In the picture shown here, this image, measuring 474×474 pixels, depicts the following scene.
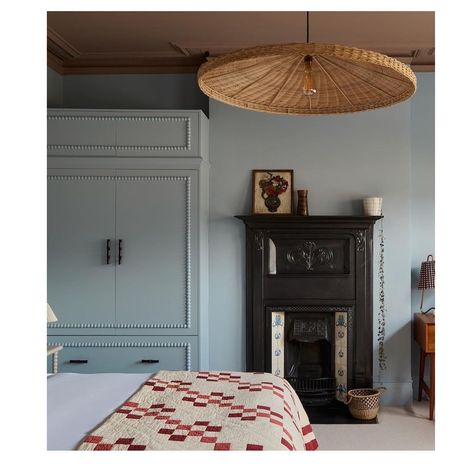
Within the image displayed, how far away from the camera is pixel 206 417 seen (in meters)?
1.92

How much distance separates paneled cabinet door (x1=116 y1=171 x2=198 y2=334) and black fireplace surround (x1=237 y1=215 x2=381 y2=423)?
490 mm

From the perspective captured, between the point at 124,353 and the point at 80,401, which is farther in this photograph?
the point at 124,353

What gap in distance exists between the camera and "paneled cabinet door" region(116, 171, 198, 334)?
3986 millimetres

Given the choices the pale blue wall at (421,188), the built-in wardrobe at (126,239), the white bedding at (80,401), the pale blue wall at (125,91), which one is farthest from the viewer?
the pale blue wall at (125,91)

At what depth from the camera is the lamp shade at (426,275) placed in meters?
4.10

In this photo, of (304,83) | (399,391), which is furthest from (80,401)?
(399,391)

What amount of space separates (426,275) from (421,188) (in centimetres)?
74

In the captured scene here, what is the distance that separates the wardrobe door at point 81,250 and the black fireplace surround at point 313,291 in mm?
1047

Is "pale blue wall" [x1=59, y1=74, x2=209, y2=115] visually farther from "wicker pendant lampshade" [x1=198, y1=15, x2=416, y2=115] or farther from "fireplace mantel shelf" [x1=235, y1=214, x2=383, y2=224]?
"wicker pendant lampshade" [x1=198, y1=15, x2=416, y2=115]

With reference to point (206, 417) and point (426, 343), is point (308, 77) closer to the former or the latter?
point (206, 417)

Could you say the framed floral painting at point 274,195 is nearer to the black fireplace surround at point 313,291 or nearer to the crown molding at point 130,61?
the black fireplace surround at point 313,291

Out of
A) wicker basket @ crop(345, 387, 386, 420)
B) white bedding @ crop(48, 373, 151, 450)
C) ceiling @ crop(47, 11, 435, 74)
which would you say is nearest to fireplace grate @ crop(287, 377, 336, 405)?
wicker basket @ crop(345, 387, 386, 420)

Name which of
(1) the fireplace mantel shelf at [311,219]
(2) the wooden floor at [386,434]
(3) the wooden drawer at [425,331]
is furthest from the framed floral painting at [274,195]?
(2) the wooden floor at [386,434]
